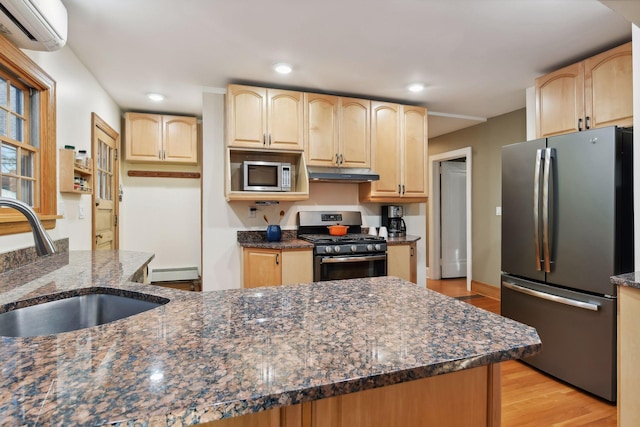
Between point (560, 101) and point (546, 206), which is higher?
point (560, 101)

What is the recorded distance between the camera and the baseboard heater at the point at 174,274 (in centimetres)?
409

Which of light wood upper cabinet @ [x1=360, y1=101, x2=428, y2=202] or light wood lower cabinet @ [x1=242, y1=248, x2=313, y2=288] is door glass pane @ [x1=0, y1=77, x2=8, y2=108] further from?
light wood upper cabinet @ [x1=360, y1=101, x2=428, y2=202]

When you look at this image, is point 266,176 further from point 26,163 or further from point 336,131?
point 26,163

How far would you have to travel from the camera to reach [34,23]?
1614 millimetres

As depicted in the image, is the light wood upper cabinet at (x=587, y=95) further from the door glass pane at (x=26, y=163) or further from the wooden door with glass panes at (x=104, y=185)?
the wooden door with glass panes at (x=104, y=185)

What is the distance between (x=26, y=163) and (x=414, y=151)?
3383 mm

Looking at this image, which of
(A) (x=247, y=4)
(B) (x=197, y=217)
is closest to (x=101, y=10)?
(A) (x=247, y=4)

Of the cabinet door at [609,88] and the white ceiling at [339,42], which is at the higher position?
the white ceiling at [339,42]

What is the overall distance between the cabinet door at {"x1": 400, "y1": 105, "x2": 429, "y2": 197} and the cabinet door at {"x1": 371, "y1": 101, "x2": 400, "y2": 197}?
89 mm

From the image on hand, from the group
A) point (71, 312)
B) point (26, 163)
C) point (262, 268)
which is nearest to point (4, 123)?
point (26, 163)

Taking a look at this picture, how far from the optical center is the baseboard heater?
4.09 meters

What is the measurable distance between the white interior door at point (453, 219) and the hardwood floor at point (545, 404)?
9.60ft

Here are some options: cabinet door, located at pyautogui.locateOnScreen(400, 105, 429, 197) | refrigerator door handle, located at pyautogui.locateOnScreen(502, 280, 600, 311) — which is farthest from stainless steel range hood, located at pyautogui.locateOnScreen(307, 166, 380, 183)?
refrigerator door handle, located at pyautogui.locateOnScreen(502, 280, 600, 311)

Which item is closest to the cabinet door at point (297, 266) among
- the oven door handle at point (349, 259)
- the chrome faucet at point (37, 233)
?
the oven door handle at point (349, 259)
